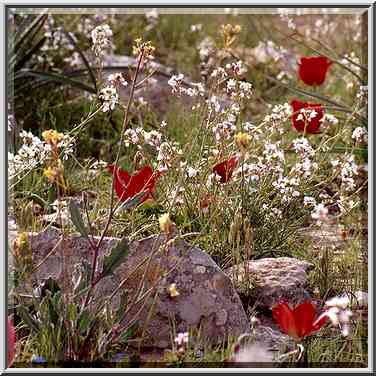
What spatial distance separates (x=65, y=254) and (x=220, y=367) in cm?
48

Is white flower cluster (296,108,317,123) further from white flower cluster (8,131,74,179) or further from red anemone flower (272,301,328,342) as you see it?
red anemone flower (272,301,328,342)

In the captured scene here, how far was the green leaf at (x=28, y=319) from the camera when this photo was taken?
Result: 218 centimetres

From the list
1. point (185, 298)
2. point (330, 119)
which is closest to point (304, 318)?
point (185, 298)

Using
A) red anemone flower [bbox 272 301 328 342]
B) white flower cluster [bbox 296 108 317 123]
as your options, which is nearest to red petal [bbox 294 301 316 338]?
red anemone flower [bbox 272 301 328 342]

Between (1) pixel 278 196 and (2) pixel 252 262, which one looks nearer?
(2) pixel 252 262

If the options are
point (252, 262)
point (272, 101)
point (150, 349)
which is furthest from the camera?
point (272, 101)

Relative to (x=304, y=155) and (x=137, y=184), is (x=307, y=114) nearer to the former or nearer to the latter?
(x=304, y=155)

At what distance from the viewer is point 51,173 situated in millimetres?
2031

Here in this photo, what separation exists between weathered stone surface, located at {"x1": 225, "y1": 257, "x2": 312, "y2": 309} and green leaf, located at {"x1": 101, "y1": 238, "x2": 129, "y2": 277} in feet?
1.63

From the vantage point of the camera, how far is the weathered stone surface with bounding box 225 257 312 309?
2.57 metres

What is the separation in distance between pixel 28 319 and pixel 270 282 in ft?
2.43

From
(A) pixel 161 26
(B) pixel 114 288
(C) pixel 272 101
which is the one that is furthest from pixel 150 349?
(A) pixel 161 26

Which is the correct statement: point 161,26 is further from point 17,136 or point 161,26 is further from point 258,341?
point 258,341

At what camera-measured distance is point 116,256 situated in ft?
7.16
